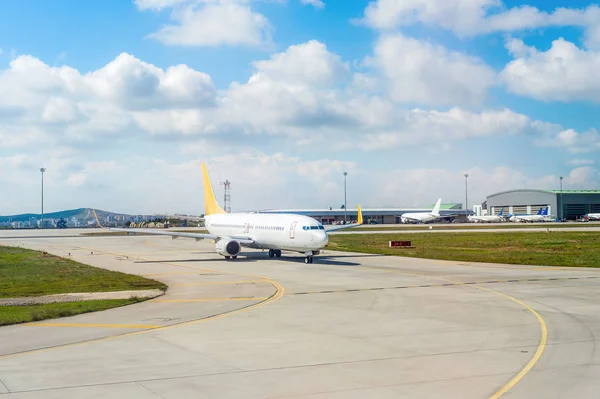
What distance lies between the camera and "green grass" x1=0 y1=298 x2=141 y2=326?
69.4ft

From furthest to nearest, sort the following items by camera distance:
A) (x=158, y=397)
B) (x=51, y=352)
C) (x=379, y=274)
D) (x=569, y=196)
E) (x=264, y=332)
Result: (x=569, y=196)
(x=379, y=274)
(x=264, y=332)
(x=51, y=352)
(x=158, y=397)

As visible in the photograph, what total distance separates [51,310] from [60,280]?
12.8 m

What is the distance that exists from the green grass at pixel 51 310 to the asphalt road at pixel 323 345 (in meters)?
0.94

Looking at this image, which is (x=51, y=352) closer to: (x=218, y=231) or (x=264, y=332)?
(x=264, y=332)

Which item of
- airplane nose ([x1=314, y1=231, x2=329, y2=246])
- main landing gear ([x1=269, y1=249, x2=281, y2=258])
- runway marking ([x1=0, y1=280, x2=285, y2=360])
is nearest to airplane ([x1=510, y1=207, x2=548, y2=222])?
main landing gear ([x1=269, y1=249, x2=281, y2=258])

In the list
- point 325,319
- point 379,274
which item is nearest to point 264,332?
point 325,319

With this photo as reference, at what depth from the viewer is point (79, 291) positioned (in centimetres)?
2953

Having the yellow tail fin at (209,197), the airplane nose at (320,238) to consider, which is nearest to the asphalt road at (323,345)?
the airplane nose at (320,238)

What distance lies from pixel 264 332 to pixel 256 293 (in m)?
10.1

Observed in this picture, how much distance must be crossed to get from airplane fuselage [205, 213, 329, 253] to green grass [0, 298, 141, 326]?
20.0 meters

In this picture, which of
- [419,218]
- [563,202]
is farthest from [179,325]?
[563,202]

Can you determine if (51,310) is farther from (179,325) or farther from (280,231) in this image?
(280,231)

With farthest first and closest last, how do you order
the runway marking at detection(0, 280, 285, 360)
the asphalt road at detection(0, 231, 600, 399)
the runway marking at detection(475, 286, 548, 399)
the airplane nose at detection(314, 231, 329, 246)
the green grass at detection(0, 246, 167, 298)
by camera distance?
the airplane nose at detection(314, 231, 329, 246), the green grass at detection(0, 246, 167, 298), the runway marking at detection(0, 280, 285, 360), the asphalt road at detection(0, 231, 600, 399), the runway marking at detection(475, 286, 548, 399)

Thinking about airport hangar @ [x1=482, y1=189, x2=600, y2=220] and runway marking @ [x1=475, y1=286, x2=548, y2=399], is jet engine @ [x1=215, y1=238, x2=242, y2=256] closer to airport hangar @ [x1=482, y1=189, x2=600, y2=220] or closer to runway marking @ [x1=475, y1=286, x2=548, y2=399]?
runway marking @ [x1=475, y1=286, x2=548, y2=399]
